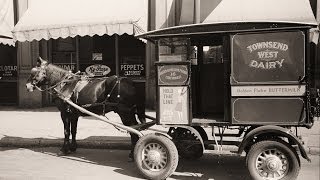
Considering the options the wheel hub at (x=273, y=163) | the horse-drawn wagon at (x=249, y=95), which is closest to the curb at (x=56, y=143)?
the horse-drawn wagon at (x=249, y=95)

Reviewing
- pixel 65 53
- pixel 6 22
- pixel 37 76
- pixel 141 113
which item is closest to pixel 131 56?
pixel 65 53

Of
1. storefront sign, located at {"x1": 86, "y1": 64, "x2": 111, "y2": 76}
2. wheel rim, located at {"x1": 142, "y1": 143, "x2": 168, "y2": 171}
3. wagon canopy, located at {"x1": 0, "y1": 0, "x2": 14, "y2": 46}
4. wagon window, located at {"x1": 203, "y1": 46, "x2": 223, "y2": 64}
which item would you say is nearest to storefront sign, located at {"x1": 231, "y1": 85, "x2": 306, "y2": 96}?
wheel rim, located at {"x1": 142, "y1": 143, "x2": 168, "y2": 171}

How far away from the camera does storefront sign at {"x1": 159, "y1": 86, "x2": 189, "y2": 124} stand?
6.05 m

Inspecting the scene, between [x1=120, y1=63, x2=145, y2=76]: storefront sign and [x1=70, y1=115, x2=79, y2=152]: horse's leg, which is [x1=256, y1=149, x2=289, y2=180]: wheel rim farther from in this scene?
[x1=120, y1=63, x2=145, y2=76]: storefront sign

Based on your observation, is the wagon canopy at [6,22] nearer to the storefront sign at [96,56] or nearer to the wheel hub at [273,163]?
the storefront sign at [96,56]

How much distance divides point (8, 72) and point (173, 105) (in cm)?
1170

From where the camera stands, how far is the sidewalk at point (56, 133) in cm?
899

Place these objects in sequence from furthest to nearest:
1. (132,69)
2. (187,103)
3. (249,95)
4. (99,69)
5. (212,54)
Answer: (99,69), (132,69), (212,54), (187,103), (249,95)

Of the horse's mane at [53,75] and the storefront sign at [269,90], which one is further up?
the horse's mane at [53,75]

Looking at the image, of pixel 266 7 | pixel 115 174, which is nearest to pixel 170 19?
pixel 266 7

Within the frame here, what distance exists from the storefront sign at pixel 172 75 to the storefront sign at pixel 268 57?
75 cm

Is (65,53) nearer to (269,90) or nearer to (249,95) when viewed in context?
(249,95)

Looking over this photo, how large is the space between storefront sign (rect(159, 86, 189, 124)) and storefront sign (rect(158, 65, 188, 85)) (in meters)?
0.09

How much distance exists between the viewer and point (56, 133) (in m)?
10.3
